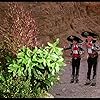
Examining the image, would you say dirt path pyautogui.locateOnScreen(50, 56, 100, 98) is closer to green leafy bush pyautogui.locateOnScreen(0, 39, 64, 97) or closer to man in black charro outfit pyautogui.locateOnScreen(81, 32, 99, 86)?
man in black charro outfit pyautogui.locateOnScreen(81, 32, 99, 86)

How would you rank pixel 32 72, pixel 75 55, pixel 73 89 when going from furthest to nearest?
pixel 73 89, pixel 75 55, pixel 32 72

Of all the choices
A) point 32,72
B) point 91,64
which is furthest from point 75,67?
point 32,72

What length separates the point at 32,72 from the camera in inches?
151

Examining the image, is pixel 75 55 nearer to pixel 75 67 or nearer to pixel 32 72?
pixel 75 67

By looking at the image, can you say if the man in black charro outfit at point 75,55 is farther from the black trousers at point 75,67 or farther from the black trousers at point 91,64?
the black trousers at point 91,64

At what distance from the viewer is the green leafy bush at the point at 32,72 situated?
3.82 m

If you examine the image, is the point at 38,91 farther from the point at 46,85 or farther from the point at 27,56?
the point at 27,56

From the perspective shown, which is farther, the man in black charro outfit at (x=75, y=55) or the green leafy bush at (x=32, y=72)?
the man in black charro outfit at (x=75, y=55)

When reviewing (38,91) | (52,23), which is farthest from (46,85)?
(52,23)

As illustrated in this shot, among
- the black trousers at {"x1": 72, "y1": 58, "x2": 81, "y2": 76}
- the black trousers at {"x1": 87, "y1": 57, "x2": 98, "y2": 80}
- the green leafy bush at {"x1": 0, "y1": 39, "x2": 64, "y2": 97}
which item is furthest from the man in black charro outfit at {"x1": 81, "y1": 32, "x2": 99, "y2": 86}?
the green leafy bush at {"x1": 0, "y1": 39, "x2": 64, "y2": 97}

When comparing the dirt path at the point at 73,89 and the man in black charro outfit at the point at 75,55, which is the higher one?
the man in black charro outfit at the point at 75,55

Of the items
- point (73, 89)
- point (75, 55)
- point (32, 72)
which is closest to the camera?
point (32, 72)

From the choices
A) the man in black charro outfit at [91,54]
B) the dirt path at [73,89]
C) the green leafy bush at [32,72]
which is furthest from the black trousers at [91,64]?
the green leafy bush at [32,72]

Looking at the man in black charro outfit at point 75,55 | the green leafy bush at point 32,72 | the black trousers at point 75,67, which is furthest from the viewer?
the black trousers at point 75,67
